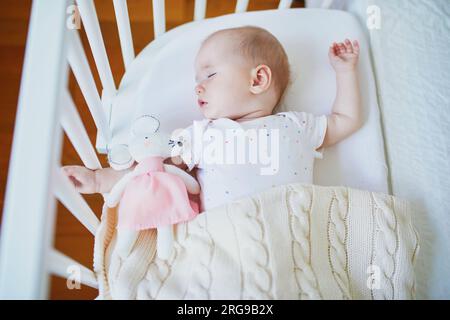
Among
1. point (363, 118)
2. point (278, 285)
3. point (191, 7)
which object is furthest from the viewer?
point (191, 7)

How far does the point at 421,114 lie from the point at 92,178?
672mm

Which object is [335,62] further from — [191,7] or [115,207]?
[191,7]

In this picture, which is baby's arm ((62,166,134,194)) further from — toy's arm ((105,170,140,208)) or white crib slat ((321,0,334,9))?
white crib slat ((321,0,334,9))

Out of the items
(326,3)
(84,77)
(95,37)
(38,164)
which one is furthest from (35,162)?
(326,3)

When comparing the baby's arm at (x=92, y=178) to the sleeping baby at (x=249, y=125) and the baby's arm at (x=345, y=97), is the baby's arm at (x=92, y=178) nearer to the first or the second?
the sleeping baby at (x=249, y=125)

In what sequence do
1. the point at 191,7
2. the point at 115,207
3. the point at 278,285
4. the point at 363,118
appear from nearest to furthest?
the point at 278,285 < the point at 115,207 < the point at 363,118 < the point at 191,7

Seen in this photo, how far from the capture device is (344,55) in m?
0.85

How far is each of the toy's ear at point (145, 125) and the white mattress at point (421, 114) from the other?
1.62ft

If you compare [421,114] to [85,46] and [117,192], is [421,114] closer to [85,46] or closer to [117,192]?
[117,192]

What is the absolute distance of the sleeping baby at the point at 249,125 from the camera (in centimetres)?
72

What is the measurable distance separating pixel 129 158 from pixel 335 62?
494mm

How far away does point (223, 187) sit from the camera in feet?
2.34

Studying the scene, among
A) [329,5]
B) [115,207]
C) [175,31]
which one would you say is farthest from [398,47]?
[115,207]

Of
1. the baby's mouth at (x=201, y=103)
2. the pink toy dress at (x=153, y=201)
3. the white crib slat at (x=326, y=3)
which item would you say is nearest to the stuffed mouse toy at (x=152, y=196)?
the pink toy dress at (x=153, y=201)
